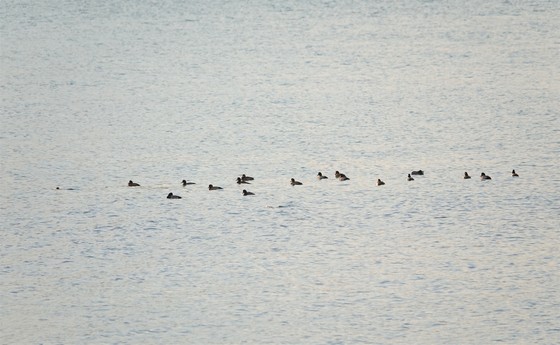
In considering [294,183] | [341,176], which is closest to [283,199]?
[294,183]

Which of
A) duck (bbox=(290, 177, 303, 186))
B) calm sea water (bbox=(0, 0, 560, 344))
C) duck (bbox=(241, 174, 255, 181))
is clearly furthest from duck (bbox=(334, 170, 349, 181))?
duck (bbox=(241, 174, 255, 181))

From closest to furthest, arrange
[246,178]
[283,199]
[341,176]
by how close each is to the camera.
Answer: [283,199] < [246,178] < [341,176]

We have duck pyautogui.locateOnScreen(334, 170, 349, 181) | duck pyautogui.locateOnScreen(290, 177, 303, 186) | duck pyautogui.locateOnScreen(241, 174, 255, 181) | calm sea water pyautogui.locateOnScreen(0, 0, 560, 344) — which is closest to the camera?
calm sea water pyautogui.locateOnScreen(0, 0, 560, 344)

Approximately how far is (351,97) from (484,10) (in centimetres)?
2934

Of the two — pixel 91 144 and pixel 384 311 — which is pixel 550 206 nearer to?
pixel 384 311

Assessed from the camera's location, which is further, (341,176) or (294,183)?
(341,176)

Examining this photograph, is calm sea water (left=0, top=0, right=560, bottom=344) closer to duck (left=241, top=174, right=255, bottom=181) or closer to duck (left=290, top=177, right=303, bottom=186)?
duck (left=290, top=177, right=303, bottom=186)

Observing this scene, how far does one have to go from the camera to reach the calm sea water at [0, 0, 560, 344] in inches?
658

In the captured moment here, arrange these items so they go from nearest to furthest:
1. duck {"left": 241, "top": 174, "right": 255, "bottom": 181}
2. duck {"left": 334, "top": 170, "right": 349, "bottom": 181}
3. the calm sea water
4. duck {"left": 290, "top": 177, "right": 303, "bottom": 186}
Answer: the calm sea water → duck {"left": 290, "top": 177, "right": 303, "bottom": 186} → duck {"left": 241, "top": 174, "right": 255, "bottom": 181} → duck {"left": 334, "top": 170, "right": 349, "bottom": 181}

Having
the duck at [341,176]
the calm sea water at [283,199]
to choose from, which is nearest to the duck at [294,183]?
the calm sea water at [283,199]

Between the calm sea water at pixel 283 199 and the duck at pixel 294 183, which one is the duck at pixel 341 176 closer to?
the calm sea water at pixel 283 199

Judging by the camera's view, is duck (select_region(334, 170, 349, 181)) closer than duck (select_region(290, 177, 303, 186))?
No

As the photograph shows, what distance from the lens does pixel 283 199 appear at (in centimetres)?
2378

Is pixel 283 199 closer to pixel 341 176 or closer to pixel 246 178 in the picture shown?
pixel 246 178
